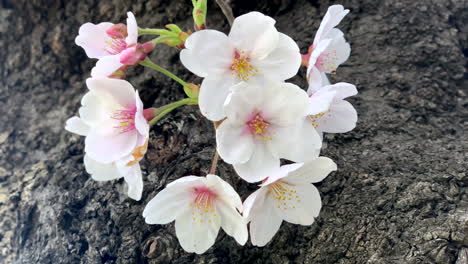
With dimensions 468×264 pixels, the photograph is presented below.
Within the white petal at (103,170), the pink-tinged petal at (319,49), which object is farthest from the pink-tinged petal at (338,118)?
the white petal at (103,170)

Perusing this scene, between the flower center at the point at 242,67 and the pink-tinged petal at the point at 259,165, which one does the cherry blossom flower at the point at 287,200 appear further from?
the flower center at the point at 242,67

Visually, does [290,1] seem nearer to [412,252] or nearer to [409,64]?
[409,64]

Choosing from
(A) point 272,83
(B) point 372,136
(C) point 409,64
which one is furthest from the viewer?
(C) point 409,64

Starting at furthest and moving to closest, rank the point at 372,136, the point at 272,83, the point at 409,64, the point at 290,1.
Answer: the point at 290,1 < the point at 409,64 < the point at 372,136 < the point at 272,83

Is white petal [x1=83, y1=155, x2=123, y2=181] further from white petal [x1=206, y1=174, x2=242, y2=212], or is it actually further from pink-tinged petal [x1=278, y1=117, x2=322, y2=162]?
pink-tinged petal [x1=278, y1=117, x2=322, y2=162]

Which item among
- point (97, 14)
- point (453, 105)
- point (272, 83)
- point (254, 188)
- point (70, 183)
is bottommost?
point (70, 183)

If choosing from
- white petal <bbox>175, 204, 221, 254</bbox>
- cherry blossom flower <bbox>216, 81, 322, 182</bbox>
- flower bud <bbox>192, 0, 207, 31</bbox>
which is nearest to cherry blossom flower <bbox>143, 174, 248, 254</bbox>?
white petal <bbox>175, 204, 221, 254</bbox>

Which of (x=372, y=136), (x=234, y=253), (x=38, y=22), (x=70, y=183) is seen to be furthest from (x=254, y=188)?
(x=38, y=22)
